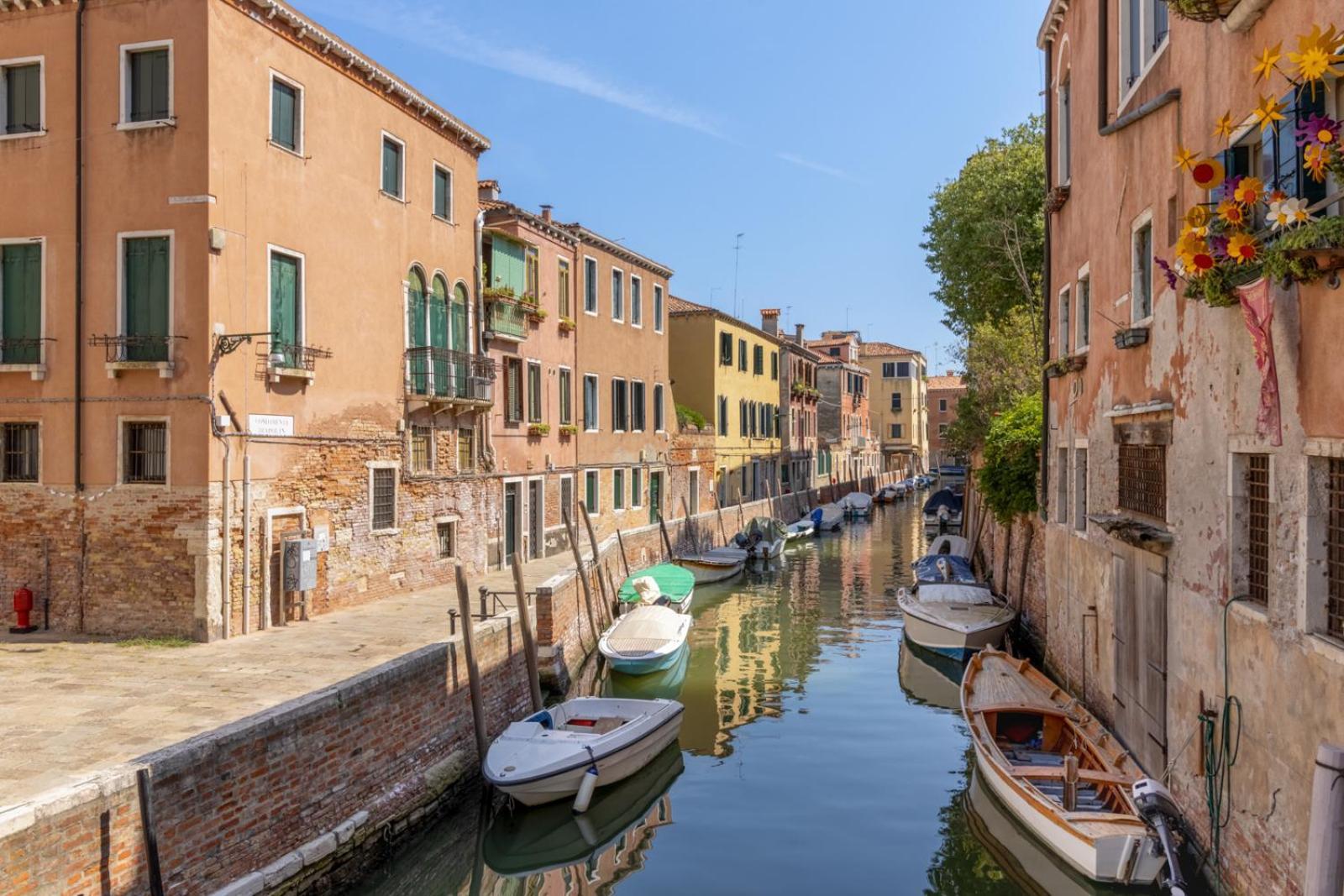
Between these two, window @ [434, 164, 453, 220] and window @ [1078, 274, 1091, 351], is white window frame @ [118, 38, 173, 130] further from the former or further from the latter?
window @ [1078, 274, 1091, 351]

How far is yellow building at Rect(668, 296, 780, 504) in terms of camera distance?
1315 inches

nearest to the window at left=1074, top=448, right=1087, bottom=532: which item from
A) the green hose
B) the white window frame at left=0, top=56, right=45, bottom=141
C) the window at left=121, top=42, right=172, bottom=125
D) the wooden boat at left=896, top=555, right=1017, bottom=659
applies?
the wooden boat at left=896, top=555, right=1017, bottom=659

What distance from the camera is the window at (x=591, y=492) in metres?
23.7

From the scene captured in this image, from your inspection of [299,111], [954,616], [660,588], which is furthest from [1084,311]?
[299,111]

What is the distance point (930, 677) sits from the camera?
626 inches

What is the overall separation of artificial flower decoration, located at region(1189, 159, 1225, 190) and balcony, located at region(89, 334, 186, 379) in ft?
34.9

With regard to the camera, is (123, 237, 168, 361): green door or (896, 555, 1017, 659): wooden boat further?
(896, 555, 1017, 659): wooden boat

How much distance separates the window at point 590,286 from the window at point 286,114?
35.9ft

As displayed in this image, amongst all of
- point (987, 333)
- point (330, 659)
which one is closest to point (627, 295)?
point (987, 333)

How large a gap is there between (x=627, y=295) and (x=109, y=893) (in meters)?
21.4

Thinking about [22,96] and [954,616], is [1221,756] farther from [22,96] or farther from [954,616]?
[22,96]

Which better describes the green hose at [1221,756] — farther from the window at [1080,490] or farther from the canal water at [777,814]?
the window at [1080,490]

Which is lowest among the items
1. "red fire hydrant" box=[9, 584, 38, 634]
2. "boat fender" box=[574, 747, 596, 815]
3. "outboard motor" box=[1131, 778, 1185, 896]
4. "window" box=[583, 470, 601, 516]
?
"boat fender" box=[574, 747, 596, 815]

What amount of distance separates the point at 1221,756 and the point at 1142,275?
4.91 m
